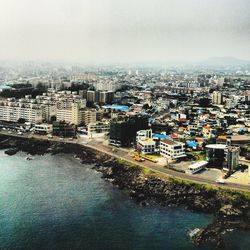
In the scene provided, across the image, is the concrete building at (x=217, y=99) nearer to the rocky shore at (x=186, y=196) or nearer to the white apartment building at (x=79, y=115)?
the white apartment building at (x=79, y=115)

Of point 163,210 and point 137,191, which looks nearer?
point 163,210

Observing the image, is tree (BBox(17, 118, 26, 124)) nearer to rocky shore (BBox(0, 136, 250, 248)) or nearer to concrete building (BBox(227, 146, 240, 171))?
rocky shore (BBox(0, 136, 250, 248))

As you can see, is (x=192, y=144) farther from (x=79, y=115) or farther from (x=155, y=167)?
(x=79, y=115)

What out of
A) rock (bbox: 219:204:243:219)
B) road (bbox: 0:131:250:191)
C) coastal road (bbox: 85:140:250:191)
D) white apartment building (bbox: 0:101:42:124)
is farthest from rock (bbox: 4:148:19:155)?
rock (bbox: 219:204:243:219)

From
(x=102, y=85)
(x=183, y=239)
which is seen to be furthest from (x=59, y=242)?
(x=102, y=85)

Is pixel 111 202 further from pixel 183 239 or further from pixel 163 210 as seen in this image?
pixel 183 239

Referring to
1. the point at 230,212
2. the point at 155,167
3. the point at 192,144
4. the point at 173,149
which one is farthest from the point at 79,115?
the point at 230,212
